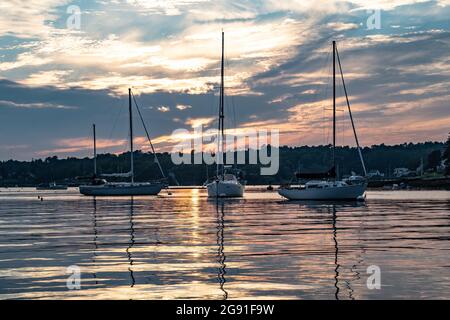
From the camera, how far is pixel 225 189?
107562mm

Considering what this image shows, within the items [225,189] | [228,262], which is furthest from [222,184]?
[228,262]

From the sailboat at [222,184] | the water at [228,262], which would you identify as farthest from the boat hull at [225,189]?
the water at [228,262]

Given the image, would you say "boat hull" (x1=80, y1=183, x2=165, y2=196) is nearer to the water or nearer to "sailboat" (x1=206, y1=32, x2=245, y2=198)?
"sailboat" (x1=206, y1=32, x2=245, y2=198)

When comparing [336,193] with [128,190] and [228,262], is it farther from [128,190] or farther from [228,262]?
[228,262]

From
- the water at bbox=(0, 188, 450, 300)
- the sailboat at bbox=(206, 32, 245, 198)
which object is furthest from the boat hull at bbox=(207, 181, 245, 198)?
the water at bbox=(0, 188, 450, 300)

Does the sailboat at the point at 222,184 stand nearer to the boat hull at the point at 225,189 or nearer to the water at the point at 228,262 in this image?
the boat hull at the point at 225,189

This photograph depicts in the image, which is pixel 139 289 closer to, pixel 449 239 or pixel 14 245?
pixel 14 245

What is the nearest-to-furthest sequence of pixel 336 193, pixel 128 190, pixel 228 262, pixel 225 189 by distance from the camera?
pixel 228 262 → pixel 336 193 → pixel 225 189 → pixel 128 190

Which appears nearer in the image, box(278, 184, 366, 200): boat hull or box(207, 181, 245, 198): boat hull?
box(278, 184, 366, 200): boat hull

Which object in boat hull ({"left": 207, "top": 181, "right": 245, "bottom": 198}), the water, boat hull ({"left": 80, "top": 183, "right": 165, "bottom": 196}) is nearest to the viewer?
the water

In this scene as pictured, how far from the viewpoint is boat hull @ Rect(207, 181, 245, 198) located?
107 m

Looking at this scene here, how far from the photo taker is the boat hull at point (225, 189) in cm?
10706

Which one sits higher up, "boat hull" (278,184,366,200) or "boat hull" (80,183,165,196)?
"boat hull" (278,184,366,200)

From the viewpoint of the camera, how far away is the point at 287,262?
23.7 meters
